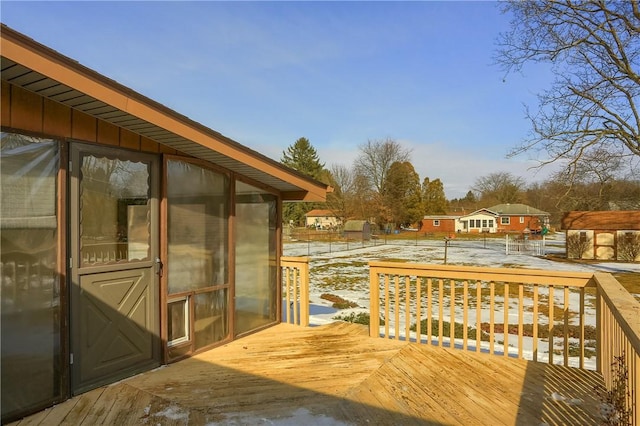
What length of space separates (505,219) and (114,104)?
42.8 metres

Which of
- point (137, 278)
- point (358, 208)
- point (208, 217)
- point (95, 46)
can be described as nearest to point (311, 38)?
point (95, 46)

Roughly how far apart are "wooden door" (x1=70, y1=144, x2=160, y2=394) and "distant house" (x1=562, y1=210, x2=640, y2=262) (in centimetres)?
2037

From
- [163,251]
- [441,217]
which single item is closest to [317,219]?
[441,217]

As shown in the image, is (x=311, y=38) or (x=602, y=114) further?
(x=602, y=114)

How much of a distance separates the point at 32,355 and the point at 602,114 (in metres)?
13.2

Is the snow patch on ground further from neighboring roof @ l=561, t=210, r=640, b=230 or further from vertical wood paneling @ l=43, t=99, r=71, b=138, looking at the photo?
neighboring roof @ l=561, t=210, r=640, b=230

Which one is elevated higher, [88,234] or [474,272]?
[88,234]

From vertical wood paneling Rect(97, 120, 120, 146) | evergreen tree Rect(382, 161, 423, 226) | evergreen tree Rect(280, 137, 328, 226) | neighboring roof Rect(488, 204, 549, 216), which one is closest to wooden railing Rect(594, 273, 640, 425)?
vertical wood paneling Rect(97, 120, 120, 146)

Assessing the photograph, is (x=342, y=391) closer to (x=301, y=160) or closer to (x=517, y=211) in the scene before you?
(x=517, y=211)

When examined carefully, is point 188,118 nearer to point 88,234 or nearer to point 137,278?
point 88,234

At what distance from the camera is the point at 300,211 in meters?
45.3

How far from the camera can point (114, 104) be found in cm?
258

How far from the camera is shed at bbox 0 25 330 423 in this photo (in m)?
2.41

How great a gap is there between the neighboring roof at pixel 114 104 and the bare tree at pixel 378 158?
112 feet
